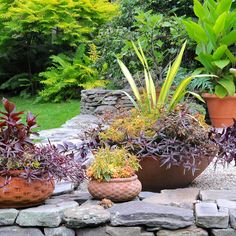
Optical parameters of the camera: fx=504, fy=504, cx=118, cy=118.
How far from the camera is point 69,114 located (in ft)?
27.2

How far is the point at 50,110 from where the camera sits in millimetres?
8641

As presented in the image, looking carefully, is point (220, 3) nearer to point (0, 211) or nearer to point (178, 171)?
point (178, 171)

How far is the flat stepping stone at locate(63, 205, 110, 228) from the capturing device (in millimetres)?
2764

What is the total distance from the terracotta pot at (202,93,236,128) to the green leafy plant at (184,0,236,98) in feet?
0.27

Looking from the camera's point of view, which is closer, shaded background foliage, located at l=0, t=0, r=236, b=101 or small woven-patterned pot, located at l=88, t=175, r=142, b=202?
small woven-patterned pot, located at l=88, t=175, r=142, b=202

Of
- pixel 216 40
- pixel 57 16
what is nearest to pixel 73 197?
pixel 216 40

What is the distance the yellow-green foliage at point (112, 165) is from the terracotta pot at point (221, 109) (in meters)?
3.40

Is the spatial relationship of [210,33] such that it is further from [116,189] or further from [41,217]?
[41,217]

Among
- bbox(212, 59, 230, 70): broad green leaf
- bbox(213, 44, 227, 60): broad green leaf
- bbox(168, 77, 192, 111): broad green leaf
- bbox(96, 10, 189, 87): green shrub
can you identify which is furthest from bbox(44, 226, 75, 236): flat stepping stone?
bbox(96, 10, 189, 87): green shrub

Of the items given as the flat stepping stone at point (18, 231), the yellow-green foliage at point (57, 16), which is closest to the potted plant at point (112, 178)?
the flat stepping stone at point (18, 231)

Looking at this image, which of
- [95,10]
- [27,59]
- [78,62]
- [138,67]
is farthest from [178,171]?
[27,59]

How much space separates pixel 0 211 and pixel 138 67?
4804mm

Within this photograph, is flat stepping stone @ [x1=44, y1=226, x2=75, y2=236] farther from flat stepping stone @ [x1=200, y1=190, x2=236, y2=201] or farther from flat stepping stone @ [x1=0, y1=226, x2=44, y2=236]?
flat stepping stone @ [x1=200, y1=190, x2=236, y2=201]

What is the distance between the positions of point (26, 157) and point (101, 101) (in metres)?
4.40
